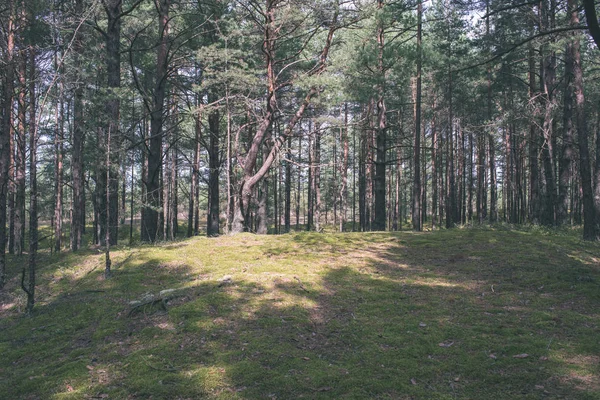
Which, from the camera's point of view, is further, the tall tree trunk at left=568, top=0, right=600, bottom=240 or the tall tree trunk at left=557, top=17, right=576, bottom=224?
the tall tree trunk at left=557, top=17, right=576, bottom=224

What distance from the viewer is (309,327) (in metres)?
5.22

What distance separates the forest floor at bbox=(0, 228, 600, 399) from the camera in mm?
3738

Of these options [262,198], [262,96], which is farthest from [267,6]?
[262,198]

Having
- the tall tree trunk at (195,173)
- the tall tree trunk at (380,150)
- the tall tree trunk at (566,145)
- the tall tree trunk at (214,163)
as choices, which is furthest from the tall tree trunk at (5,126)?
the tall tree trunk at (566,145)

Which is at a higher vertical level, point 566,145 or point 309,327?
point 566,145

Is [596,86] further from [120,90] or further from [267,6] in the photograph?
[120,90]

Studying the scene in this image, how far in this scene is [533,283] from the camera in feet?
22.8

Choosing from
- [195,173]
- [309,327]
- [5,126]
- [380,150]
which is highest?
[380,150]

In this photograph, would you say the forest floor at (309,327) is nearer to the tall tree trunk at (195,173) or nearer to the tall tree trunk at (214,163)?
the tall tree trunk at (214,163)

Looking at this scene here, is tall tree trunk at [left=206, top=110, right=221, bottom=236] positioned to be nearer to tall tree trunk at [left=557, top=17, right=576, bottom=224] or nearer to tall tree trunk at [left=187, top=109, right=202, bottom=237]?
tall tree trunk at [left=187, top=109, right=202, bottom=237]

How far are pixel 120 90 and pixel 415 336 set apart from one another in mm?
10106

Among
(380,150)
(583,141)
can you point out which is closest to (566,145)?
(583,141)

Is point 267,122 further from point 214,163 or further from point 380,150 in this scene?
point 214,163

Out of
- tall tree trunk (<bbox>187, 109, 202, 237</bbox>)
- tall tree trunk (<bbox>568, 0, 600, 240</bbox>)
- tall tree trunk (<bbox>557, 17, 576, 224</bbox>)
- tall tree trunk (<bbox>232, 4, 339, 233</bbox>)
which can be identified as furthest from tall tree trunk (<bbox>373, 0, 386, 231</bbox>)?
tall tree trunk (<bbox>187, 109, 202, 237</bbox>)
